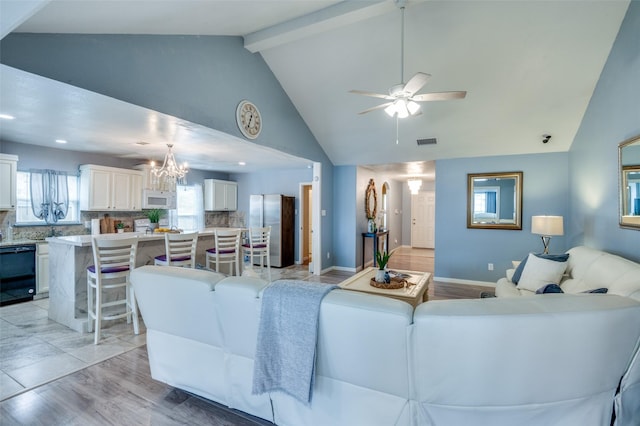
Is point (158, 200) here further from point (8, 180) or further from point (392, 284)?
point (392, 284)

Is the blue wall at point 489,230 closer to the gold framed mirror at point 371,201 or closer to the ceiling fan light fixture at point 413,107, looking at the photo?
the gold framed mirror at point 371,201

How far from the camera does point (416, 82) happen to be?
99.1 inches

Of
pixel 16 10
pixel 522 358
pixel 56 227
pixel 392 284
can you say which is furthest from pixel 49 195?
pixel 522 358

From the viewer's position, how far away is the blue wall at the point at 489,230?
4.82 metres

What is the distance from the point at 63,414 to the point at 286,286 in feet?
5.98

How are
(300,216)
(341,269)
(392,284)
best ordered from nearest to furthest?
(392,284) → (341,269) → (300,216)

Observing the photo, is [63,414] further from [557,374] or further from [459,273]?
[459,273]

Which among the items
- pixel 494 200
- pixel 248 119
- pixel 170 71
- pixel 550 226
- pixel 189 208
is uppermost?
pixel 170 71

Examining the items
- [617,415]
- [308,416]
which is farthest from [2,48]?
[617,415]

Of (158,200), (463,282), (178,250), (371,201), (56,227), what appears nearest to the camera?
(178,250)

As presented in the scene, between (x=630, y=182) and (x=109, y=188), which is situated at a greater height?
(x=109, y=188)

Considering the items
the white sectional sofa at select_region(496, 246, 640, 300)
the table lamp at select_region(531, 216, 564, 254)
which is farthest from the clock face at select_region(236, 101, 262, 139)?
the table lamp at select_region(531, 216, 564, 254)

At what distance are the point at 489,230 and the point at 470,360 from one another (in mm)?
4630

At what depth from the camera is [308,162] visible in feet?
18.9
